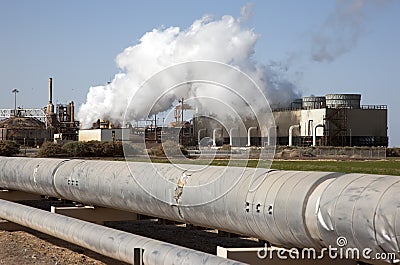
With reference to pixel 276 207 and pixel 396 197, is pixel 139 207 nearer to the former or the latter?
pixel 276 207

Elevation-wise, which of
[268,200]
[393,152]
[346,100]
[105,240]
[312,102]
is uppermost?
[346,100]

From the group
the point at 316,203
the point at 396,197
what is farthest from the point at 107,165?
the point at 396,197

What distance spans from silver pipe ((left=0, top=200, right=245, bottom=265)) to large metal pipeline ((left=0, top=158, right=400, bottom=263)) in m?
0.73

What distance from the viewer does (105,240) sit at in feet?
32.4

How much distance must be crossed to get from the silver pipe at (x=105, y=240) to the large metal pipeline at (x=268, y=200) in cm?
73

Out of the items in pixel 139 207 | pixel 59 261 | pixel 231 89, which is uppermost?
pixel 231 89

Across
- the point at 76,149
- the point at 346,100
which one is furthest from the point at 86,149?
the point at 346,100

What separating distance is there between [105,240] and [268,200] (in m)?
3.12

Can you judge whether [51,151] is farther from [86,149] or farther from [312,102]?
[312,102]

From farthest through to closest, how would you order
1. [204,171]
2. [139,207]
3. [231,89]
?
[231,89], [139,207], [204,171]

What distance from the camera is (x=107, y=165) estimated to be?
1241 centimetres

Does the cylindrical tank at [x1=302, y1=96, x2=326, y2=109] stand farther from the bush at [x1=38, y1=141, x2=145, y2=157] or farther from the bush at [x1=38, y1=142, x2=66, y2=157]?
the bush at [x1=38, y1=142, x2=66, y2=157]

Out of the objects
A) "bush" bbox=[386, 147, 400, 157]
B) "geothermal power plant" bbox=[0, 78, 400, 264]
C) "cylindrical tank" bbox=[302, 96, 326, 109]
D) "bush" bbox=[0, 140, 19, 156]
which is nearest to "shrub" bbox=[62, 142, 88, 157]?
"bush" bbox=[0, 140, 19, 156]

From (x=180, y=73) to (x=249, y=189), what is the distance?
1102cm
